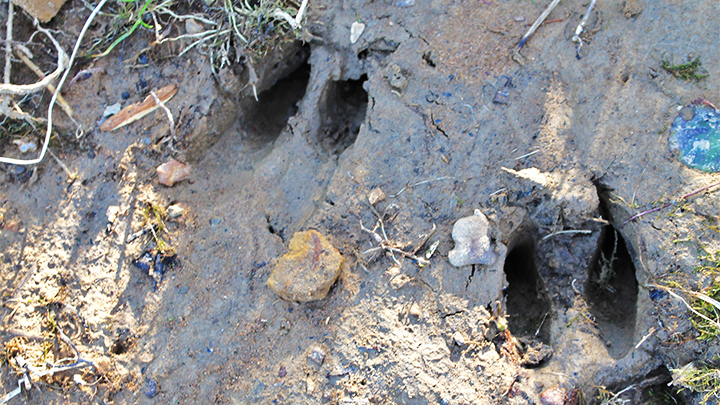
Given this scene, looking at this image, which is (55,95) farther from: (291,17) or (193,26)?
(291,17)

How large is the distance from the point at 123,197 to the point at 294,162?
0.94 m

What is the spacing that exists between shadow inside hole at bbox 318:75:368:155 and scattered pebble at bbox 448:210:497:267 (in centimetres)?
83

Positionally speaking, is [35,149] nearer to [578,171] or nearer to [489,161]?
[489,161]

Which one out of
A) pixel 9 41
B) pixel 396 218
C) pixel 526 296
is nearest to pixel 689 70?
pixel 526 296

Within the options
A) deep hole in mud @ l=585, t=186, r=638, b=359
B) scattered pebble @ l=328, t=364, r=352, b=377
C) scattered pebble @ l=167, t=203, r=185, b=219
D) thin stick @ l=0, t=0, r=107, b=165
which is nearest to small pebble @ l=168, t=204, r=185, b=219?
scattered pebble @ l=167, t=203, r=185, b=219

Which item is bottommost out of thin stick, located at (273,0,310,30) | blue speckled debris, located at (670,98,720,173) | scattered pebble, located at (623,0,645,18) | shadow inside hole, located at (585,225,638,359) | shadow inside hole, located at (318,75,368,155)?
shadow inside hole, located at (585,225,638,359)

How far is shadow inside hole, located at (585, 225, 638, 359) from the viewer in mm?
2361

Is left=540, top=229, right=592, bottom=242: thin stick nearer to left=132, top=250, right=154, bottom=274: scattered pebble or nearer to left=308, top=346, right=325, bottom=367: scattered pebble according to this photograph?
left=308, top=346, right=325, bottom=367: scattered pebble

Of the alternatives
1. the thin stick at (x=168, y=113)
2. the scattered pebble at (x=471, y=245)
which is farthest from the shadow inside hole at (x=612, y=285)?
the thin stick at (x=168, y=113)

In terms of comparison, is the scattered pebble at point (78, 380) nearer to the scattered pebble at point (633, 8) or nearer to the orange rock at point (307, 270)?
the orange rock at point (307, 270)

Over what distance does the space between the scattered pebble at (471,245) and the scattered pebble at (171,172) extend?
151 centimetres

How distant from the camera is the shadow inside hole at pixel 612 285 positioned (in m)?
2.36

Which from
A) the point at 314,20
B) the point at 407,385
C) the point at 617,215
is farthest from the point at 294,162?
the point at 617,215

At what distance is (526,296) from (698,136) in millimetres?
1153
